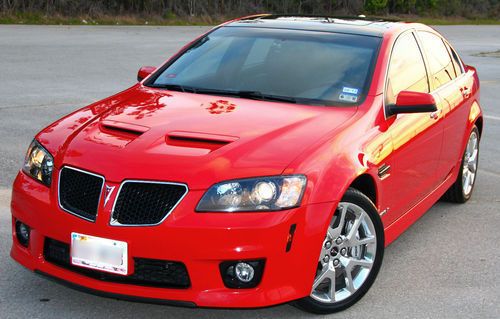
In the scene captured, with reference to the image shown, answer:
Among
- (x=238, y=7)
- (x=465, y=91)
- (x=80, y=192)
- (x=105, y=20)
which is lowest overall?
(x=238, y=7)

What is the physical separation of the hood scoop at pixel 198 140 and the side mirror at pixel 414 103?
124 cm

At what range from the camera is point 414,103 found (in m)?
4.93

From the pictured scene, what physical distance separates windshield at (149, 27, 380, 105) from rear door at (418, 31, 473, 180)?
2.63 feet

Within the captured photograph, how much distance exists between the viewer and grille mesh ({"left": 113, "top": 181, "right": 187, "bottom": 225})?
12.5 ft

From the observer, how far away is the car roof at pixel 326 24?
5652 mm

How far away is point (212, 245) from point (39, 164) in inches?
46.6

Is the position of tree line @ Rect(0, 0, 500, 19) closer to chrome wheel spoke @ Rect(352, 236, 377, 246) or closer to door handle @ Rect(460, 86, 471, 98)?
door handle @ Rect(460, 86, 471, 98)

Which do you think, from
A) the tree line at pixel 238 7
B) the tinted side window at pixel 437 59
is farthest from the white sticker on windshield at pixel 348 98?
the tree line at pixel 238 7

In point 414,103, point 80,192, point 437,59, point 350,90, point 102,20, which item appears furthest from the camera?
point 102,20

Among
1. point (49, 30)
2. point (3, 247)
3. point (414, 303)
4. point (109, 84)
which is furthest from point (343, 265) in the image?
point (49, 30)

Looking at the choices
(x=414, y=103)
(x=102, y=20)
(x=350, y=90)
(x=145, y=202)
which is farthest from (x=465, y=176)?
(x=102, y=20)

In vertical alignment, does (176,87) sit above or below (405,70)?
below

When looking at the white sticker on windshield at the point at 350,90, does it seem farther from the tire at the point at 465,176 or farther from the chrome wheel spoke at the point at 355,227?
the tire at the point at 465,176

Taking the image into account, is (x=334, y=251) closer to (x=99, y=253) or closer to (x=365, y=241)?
(x=365, y=241)
